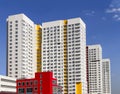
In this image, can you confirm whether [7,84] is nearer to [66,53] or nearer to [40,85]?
[40,85]

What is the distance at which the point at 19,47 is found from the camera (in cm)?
16612

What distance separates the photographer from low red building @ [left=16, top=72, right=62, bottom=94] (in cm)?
12719

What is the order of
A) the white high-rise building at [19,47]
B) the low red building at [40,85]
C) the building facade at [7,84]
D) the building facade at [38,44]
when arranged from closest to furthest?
the low red building at [40,85]
the building facade at [7,84]
the white high-rise building at [19,47]
the building facade at [38,44]

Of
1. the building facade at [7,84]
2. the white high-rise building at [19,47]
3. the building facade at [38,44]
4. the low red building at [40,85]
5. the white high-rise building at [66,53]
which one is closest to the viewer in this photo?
the low red building at [40,85]

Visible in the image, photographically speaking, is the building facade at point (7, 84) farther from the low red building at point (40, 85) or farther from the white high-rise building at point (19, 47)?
the low red building at point (40, 85)

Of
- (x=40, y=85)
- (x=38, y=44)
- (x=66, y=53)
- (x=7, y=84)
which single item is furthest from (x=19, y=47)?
(x=40, y=85)

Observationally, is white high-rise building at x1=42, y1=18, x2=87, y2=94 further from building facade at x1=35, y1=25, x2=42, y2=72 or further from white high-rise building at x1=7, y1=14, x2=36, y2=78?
white high-rise building at x1=7, y1=14, x2=36, y2=78

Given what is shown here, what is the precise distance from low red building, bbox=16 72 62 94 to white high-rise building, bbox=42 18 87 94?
38924 millimetres

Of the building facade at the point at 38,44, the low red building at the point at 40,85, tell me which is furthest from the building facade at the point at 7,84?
the building facade at the point at 38,44

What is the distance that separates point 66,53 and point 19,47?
30853mm

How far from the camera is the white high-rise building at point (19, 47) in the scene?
16250 centimetres

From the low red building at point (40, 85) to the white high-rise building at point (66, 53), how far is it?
38.9 metres

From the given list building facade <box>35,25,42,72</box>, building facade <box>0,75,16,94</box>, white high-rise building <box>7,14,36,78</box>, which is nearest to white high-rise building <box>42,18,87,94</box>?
building facade <box>35,25,42,72</box>

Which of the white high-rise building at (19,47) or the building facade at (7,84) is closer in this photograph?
the building facade at (7,84)
